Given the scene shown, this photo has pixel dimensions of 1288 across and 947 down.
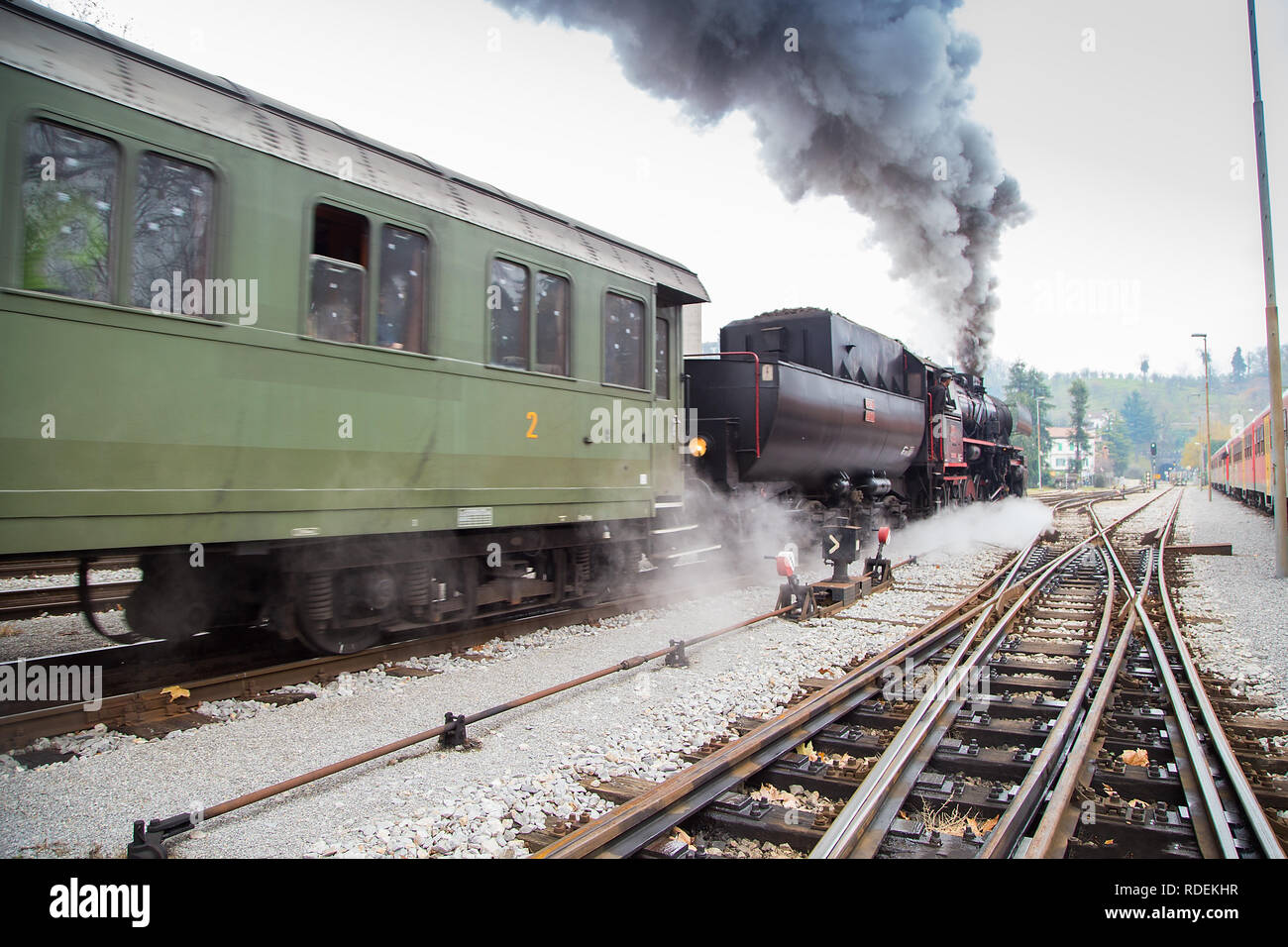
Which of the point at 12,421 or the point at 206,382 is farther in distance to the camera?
the point at 206,382

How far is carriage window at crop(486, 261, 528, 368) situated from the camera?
607 centimetres

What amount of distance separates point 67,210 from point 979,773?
17.2ft

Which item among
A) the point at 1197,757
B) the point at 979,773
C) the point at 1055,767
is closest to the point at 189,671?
the point at 979,773

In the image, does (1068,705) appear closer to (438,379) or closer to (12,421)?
(438,379)

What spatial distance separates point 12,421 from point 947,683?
17.8ft

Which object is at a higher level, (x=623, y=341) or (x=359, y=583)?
(x=623, y=341)

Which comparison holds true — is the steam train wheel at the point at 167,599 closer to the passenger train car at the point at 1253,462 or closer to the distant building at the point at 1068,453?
the passenger train car at the point at 1253,462

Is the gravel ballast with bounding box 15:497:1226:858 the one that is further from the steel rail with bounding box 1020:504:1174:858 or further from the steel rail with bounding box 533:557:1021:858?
the steel rail with bounding box 1020:504:1174:858

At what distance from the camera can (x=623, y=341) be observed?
24.7 feet

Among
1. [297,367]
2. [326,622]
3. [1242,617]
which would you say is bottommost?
[1242,617]

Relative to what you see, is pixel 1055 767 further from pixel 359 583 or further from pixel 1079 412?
pixel 1079 412

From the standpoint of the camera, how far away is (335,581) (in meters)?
5.53

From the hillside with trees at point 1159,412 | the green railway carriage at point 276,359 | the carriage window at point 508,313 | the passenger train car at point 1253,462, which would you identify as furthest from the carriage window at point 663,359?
the hillside with trees at point 1159,412

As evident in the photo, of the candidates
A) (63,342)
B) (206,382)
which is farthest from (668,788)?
(63,342)
